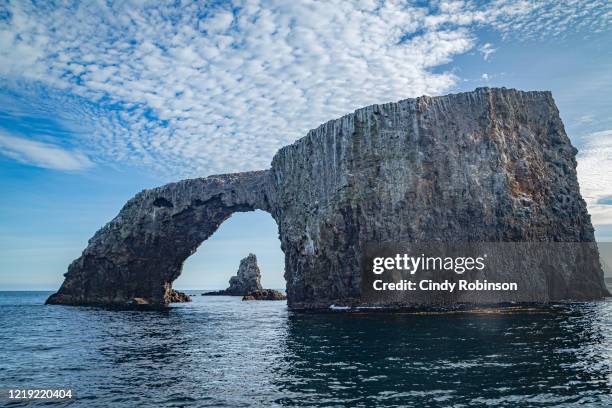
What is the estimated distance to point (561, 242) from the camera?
61.1 m

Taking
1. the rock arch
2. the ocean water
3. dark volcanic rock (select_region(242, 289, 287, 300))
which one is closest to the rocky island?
dark volcanic rock (select_region(242, 289, 287, 300))

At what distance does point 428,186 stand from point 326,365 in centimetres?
4056

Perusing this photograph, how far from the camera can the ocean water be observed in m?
16.0

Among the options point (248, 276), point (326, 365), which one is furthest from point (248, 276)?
point (326, 365)

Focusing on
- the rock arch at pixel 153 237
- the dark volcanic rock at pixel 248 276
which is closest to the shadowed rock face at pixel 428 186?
the rock arch at pixel 153 237

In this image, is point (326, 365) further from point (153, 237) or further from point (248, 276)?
point (248, 276)

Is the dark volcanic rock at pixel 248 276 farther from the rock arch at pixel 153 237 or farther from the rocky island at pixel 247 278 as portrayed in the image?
the rock arch at pixel 153 237

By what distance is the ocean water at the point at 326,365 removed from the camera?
16.0 meters

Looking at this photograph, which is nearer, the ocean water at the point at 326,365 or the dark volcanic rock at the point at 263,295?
the ocean water at the point at 326,365

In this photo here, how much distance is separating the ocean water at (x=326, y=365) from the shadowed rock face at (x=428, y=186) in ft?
68.7

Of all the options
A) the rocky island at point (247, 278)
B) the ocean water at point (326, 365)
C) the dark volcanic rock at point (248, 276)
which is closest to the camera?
the ocean water at point (326, 365)

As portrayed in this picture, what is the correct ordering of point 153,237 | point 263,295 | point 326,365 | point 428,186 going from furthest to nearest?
point 263,295, point 153,237, point 428,186, point 326,365

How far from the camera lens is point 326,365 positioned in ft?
70.7

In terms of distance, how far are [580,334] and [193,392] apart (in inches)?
1021
